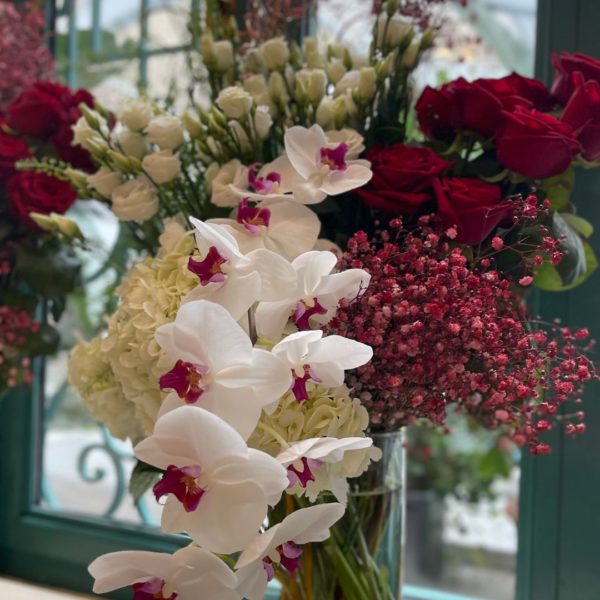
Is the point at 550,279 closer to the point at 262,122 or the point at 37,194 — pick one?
the point at 262,122

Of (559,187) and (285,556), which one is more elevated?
(559,187)

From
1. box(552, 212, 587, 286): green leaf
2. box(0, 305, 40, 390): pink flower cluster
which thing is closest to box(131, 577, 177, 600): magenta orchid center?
box(552, 212, 587, 286): green leaf

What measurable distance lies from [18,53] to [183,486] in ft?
2.84

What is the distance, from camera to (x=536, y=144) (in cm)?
71

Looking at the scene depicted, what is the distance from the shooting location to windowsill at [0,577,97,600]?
1.18 m

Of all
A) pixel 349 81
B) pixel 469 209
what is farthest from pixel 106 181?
pixel 469 209

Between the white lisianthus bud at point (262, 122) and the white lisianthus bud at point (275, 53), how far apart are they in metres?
0.07

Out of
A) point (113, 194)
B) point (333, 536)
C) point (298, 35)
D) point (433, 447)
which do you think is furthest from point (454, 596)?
point (433, 447)

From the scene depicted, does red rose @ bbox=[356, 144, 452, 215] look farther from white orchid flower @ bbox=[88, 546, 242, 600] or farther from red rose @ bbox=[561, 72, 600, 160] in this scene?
white orchid flower @ bbox=[88, 546, 242, 600]

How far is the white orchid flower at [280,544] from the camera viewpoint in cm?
61

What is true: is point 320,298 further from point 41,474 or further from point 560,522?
point 41,474

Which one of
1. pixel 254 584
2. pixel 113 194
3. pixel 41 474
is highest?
pixel 113 194

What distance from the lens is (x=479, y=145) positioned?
0.83 m

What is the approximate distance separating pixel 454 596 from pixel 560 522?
0.20m
